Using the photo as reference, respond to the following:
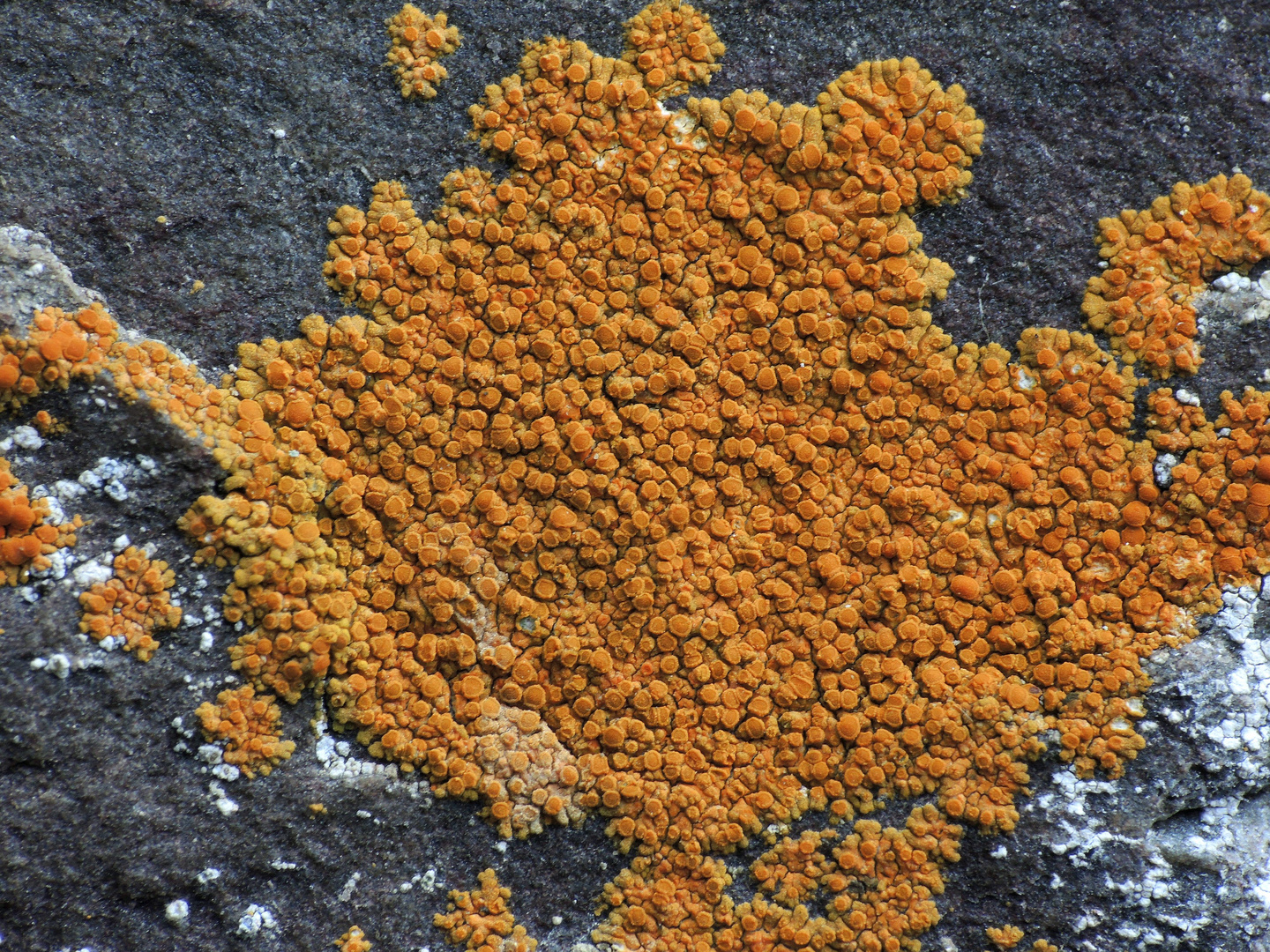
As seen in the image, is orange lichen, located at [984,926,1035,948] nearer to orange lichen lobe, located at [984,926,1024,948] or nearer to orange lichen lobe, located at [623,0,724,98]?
orange lichen lobe, located at [984,926,1024,948]

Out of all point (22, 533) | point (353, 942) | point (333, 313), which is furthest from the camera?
point (333, 313)

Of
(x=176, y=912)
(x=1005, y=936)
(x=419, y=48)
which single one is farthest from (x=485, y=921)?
(x=419, y=48)

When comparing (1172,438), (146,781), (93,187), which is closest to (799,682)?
(1172,438)

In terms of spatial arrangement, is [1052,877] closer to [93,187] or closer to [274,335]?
[274,335]

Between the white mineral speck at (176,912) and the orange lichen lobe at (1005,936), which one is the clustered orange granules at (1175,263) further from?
the white mineral speck at (176,912)

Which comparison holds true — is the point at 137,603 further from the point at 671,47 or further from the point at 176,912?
the point at 671,47

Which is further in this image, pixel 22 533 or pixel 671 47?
pixel 671 47

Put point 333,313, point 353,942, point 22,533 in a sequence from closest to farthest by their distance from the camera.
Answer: point 22,533
point 353,942
point 333,313
